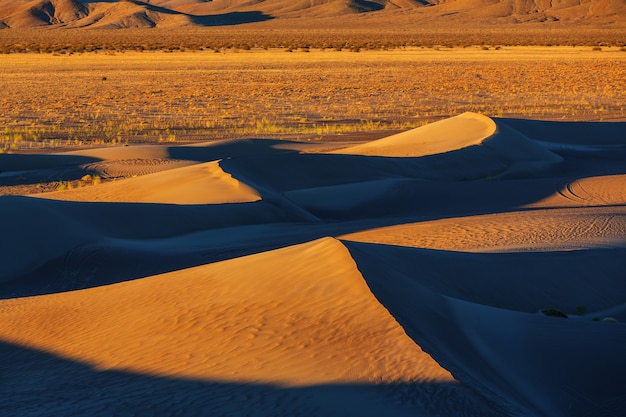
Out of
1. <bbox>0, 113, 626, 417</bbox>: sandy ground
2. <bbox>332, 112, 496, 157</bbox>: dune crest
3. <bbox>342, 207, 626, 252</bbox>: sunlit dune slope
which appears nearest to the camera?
<bbox>0, 113, 626, 417</bbox>: sandy ground

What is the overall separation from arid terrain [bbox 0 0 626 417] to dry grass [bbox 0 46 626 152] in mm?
295

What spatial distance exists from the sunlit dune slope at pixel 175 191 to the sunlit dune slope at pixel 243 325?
632 cm

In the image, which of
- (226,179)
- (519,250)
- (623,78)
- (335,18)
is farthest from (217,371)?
(335,18)

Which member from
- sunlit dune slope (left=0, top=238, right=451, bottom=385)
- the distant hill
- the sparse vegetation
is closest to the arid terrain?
sunlit dune slope (left=0, top=238, right=451, bottom=385)

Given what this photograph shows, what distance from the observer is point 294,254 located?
991 cm

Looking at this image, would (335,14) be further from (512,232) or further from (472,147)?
(512,232)

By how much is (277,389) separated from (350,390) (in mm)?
478

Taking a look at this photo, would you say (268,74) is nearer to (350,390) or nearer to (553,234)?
(553,234)

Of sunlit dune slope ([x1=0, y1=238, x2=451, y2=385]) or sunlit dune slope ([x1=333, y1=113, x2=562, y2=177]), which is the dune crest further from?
sunlit dune slope ([x1=0, y1=238, x2=451, y2=385])

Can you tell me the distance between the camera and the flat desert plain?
6.98 meters

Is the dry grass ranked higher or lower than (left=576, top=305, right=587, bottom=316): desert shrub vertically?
lower

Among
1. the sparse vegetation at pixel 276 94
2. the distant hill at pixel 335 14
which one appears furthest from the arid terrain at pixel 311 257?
the distant hill at pixel 335 14

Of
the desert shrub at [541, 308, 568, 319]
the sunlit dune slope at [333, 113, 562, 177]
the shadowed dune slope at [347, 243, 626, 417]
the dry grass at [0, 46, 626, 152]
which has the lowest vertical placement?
the dry grass at [0, 46, 626, 152]

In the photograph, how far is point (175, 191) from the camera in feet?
56.8
